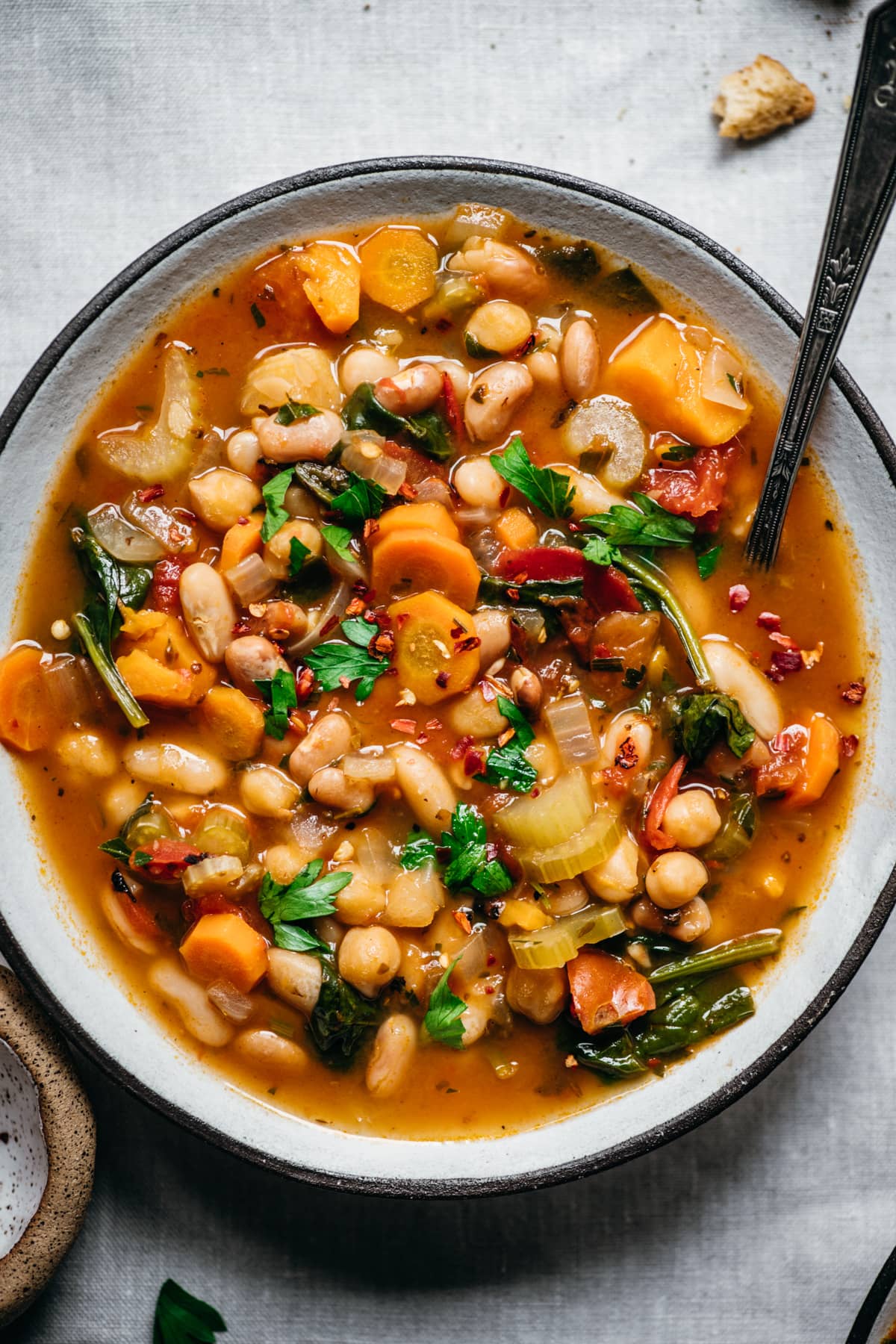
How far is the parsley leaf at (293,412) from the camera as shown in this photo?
319 centimetres

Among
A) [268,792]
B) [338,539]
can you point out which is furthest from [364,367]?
[268,792]

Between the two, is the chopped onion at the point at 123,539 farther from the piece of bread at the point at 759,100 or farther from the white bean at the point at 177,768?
the piece of bread at the point at 759,100

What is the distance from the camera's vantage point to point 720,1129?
3.58 metres

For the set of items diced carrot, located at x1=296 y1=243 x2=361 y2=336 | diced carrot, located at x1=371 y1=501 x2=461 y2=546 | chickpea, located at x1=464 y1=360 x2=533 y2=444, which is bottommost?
diced carrot, located at x1=371 y1=501 x2=461 y2=546

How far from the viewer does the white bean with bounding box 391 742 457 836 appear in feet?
10.3

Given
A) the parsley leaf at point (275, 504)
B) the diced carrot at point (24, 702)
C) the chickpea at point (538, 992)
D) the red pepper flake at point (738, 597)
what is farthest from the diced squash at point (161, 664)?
the red pepper flake at point (738, 597)

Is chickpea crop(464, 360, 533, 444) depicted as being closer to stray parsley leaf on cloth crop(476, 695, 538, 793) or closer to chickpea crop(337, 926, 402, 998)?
stray parsley leaf on cloth crop(476, 695, 538, 793)

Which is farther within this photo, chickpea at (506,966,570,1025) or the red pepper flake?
the red pepper flake

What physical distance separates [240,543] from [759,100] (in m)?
2.21

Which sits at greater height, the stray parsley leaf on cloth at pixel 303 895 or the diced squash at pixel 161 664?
the diced squash at pixel 161 664

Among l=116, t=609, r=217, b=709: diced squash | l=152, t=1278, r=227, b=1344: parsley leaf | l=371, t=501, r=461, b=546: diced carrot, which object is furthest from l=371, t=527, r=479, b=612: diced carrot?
l=152, t=1278, r=227, b=1344: parsley leaf

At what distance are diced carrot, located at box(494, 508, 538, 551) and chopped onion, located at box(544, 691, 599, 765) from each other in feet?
1.66

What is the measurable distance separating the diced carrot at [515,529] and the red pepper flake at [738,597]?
63cm

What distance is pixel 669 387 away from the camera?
10.6 feet
